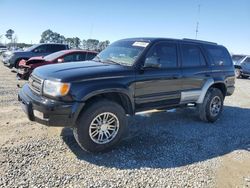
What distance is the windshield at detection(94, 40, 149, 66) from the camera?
5.23 metres

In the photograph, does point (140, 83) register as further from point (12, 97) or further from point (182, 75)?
point (12, 97)

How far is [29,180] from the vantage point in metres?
Answer: 3.55

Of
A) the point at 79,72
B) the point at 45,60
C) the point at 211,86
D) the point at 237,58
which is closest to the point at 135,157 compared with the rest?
the point at 79,72

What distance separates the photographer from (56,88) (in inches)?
164

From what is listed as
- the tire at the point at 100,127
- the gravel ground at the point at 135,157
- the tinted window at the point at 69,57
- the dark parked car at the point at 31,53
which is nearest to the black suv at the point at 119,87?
the tire at the point at 100,127

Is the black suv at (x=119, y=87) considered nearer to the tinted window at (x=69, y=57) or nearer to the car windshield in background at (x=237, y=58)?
the tinted window at (x=69, y=57)

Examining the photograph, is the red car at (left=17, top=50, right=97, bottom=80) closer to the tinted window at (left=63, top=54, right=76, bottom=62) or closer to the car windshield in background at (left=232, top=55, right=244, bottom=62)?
the tinted window at (left=63, top=54, right=76, bottom=62)

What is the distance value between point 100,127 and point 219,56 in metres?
4.21

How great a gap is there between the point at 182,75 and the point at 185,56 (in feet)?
1.63

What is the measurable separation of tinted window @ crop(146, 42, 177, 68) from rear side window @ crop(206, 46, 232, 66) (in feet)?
4.81

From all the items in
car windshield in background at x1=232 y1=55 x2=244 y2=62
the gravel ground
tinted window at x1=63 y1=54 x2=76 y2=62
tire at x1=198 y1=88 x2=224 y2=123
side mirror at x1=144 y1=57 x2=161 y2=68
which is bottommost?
the gravel ground

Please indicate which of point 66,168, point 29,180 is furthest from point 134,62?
point 29,180

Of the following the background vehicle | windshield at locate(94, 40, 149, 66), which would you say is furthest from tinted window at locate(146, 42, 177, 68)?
the background vehicle

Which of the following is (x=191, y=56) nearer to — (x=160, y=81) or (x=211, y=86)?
(x=211, y=86)
